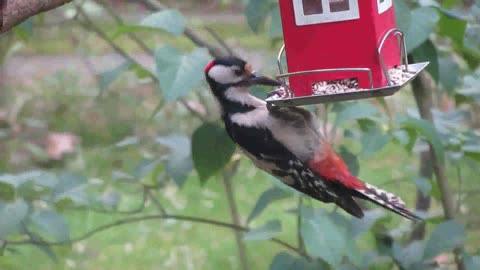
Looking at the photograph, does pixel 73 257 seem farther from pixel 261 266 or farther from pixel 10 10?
pixel 10 10

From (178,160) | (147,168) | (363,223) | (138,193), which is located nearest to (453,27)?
(363,223)

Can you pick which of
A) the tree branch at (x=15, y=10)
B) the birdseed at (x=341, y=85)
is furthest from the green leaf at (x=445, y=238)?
the tree branch at (x=15, y=10)

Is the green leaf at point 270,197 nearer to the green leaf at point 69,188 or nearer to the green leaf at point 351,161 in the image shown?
the green leaf at point 351,161

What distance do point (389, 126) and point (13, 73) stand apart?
5.44m

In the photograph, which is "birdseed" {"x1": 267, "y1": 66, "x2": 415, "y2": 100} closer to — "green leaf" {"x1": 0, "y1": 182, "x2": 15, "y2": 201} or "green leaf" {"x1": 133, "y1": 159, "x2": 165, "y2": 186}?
"green leaf" {"x1": 133, "y1": 159, "x2": 165, "y2": 186}

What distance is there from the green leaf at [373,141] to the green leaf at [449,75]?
1.09ft

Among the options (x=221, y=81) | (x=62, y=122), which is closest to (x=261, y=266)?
(x=221, y=81)

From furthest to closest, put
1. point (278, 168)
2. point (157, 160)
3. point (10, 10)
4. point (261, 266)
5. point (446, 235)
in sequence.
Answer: point (261, 266) < point (157, 160) < point (446, 235) < point (278, 168) < point (10, 10)

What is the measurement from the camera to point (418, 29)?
2.12m

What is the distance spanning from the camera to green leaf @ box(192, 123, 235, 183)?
2.31 m

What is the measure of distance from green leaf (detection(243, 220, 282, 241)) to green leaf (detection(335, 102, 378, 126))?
Answer: 33 cm

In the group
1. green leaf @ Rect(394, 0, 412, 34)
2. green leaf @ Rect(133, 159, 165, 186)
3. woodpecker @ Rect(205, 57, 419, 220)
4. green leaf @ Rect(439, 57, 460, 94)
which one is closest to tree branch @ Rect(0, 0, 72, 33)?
woodpecker @ Rect(205, 57, 419, 220)

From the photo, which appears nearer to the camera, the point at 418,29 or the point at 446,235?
the point at 418,29

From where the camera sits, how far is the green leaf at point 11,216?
228 cm
